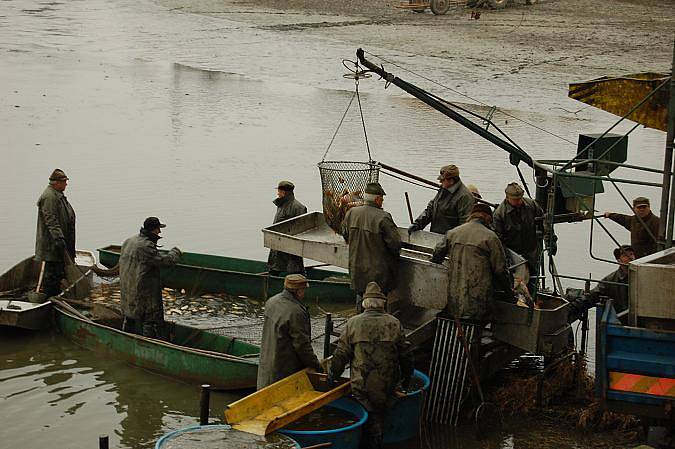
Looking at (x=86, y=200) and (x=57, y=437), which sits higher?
(x=86, y=200)

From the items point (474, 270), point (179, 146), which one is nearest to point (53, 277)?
point (474, 270)

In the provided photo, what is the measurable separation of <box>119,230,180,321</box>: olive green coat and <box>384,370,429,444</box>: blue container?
3.36m

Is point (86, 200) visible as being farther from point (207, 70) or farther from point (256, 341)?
point (207, 70)

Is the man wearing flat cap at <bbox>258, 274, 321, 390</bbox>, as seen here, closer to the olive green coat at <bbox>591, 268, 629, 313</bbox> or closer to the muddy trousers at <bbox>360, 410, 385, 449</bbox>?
the muddy trousers at <bbox>360, 410, 385, 449</bbox>

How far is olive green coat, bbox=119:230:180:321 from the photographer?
12.6m

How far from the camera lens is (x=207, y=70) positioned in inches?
1314

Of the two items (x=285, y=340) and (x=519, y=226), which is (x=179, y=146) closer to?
(x=519, y=226)

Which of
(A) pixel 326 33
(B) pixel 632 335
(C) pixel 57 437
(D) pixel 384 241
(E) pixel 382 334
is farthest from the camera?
(A) pixel 326 33

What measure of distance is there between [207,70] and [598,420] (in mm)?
23803

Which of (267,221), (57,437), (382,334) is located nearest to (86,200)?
(267,221)

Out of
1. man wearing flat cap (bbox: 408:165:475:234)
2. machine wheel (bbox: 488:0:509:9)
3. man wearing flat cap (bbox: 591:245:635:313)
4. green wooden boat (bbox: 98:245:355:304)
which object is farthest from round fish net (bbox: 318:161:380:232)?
machine wheel (bbox: 488:0:509:9)

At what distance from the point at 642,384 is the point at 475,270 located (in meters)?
2.26

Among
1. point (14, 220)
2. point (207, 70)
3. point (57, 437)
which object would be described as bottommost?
point (57, 437)

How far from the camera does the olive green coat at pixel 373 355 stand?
32.3 ft
